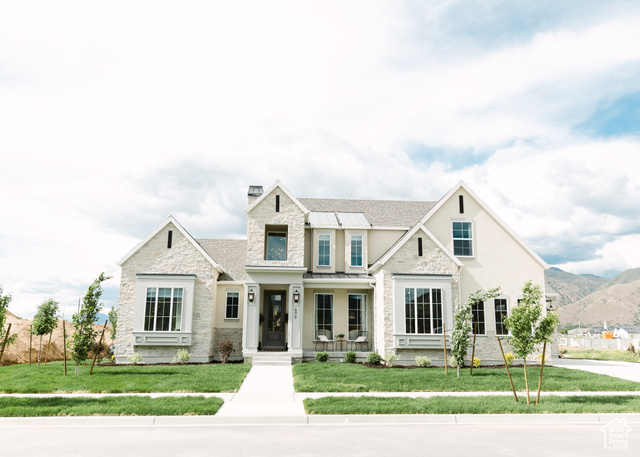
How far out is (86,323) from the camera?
53.5 ft

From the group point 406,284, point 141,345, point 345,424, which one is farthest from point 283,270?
point 345,424

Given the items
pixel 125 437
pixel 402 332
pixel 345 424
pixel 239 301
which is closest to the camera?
pixel 125 437

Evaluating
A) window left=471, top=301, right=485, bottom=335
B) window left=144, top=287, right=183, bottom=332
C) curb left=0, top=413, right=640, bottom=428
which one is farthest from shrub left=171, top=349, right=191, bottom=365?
window left=471, top=301, right=485, bottom=335

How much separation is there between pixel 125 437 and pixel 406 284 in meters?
14.3

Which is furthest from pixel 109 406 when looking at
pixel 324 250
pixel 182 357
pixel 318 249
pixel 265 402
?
pixel 324 250

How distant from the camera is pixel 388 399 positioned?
11.1 meters

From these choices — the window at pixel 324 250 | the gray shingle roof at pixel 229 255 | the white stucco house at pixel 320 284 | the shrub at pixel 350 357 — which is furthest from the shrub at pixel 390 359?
the gray shingle roof at pixel 229 255

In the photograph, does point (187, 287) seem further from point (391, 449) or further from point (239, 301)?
point (391, 449)

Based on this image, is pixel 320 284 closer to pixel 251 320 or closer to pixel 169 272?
pixel 251 320

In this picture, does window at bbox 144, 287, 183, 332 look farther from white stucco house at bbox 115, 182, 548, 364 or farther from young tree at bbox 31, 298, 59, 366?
young tree at bbox 31, 298, 59, 366

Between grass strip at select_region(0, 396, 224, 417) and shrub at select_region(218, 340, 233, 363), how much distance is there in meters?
9.93

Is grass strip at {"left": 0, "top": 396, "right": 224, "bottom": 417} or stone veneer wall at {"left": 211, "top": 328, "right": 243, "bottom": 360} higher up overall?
stone veneer wall at {"left": 211, "top": 328, "right": 243, "bottom": 360}

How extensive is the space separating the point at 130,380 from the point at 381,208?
54.8ft

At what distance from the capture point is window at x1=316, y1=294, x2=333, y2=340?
74.6ft
